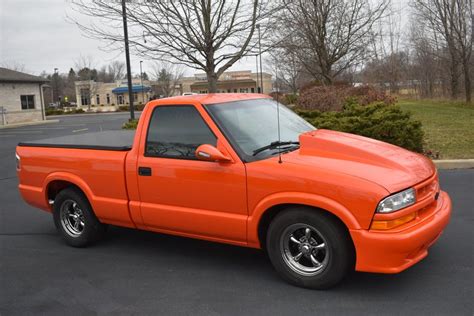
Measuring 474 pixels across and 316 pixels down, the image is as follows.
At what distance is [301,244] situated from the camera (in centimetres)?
396

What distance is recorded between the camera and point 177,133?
465 centimetres

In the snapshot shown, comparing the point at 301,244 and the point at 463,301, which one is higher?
the point at 301,244

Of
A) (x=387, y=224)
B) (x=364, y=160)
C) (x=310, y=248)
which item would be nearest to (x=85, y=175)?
(x=310, y=248)

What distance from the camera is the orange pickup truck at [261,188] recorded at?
364 centimetres

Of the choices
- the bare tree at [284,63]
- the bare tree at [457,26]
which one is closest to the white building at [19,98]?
the bare tree at [284,63]

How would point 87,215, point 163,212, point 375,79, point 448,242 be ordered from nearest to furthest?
point 163,212 → point 448,242 → point 87,215 → point 375,79

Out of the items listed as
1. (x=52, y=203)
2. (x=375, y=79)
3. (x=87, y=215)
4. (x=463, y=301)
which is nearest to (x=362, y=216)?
(x=463, y=301)

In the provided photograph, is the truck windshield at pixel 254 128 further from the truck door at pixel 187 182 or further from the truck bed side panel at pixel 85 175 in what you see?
the truck bed side panel at pixel 85 175

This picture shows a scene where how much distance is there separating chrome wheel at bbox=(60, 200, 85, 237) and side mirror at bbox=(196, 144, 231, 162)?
2102 mm

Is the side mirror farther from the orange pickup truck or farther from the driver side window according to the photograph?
the driver side window

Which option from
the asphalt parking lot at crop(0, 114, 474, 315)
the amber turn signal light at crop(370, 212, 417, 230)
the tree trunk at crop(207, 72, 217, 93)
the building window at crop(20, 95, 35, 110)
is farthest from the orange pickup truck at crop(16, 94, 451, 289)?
the building window at crop(20, 95, 35, 110)

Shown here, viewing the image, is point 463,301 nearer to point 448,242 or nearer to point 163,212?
point 448,242

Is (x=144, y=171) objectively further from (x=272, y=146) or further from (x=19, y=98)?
(x=19, y=98)

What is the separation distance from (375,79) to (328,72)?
3326 centimetres
